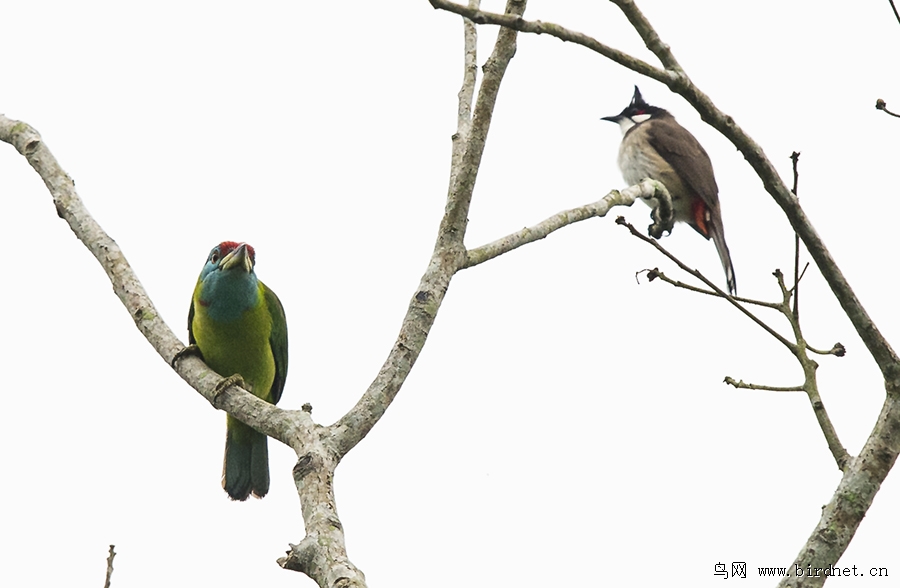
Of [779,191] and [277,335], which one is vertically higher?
[277,335]

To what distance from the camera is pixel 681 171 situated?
7.49 m

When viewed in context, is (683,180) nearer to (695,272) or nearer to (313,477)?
(695,272)

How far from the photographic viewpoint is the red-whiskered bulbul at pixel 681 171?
7.42 metres

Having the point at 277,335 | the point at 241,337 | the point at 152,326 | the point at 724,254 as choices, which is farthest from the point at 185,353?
the point at 724,254

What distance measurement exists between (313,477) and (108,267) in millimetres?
1415

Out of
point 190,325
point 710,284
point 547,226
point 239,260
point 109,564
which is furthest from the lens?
point 190,325

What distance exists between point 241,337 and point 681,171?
3.88m

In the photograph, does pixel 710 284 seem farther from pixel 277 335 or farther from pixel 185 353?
pixel 277 335

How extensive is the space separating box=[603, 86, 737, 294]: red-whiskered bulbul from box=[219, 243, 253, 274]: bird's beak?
142 inches

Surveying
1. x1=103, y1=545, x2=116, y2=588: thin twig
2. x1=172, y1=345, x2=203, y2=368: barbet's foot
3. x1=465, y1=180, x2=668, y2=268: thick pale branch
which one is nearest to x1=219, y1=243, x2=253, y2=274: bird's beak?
x1=172, y1=345, x2=203, y2=368: barbet's foot

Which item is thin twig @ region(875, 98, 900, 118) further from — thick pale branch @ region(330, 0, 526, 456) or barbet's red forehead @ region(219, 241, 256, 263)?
barbet's red forehead @ region(219, 241, 256, 263)

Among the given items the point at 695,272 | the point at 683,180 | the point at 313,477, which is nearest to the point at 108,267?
the point at 313,477

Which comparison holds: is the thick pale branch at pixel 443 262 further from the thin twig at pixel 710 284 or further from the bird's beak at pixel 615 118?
the bird's beak at pixel 615 118

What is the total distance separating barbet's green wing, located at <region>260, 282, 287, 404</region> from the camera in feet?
16.8
